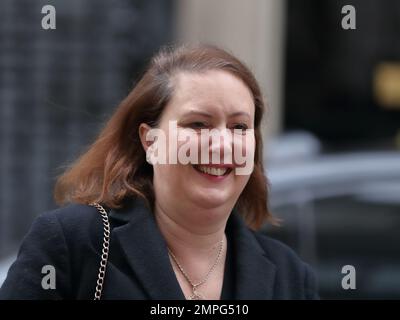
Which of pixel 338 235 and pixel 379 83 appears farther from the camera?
pixel 379 83

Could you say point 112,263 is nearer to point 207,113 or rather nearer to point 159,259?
point 159,259

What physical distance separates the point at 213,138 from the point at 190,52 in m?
0.32

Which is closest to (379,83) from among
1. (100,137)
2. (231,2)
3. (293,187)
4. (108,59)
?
(231,2)

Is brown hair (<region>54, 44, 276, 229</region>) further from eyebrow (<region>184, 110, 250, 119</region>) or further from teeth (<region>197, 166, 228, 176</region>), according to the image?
teeth (<region>197, 166, 228, 176</region>)

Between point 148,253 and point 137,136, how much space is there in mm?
344

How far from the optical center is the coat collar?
8.68 feet

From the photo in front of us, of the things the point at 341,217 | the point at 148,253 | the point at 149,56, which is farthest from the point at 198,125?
the point at 149,56

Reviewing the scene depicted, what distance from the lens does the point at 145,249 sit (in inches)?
106

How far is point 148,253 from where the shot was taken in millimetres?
2686

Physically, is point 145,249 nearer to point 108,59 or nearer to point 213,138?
point 213,138

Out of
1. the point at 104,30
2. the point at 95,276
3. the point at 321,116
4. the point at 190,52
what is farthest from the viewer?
the point at 321,116

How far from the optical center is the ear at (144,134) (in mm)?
2770

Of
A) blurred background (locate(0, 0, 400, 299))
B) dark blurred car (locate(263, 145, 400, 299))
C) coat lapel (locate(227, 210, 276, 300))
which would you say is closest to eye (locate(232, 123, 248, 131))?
coat lapel (locate(227, 210, 276, 300))

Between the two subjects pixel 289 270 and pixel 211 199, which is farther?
pixel 289 270
